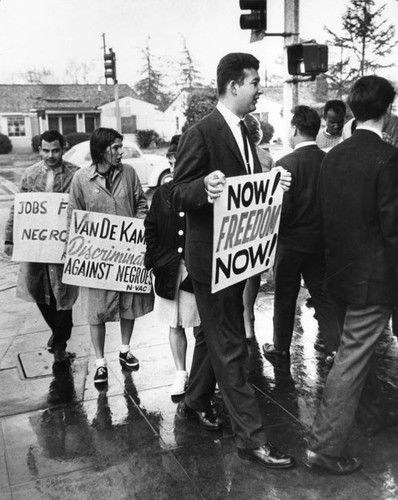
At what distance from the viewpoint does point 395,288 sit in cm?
340

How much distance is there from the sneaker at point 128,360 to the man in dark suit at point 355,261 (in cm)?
205

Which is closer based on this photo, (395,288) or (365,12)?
(395,288)

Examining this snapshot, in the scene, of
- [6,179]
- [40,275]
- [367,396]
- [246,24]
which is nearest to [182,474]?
[367,396]

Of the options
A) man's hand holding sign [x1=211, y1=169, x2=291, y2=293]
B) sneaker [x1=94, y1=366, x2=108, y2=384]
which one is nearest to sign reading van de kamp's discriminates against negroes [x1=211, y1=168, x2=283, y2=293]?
man's hand holding sign [x1=211, y1=169, x2=291, y2=293]

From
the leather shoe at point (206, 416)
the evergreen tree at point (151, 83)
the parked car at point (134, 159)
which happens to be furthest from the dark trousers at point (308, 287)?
the evergreen tree at point (151, 83)

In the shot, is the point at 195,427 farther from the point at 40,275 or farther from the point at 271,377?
the point at 40,275

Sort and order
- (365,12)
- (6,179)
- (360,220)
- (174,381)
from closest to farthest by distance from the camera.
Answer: (360,220) → (174,381) → (6,179) → (365,12)

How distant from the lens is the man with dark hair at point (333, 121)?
22.1 ft

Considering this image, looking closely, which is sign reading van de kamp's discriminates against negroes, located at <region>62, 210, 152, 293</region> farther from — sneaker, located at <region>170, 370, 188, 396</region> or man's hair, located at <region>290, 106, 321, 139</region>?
man's hair, located at <region>290, 106, 321, 139</region>

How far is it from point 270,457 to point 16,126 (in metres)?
60.4

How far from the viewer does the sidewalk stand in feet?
11.1

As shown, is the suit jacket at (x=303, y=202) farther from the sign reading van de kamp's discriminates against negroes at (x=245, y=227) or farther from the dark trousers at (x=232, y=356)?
the dark trousers at (x=232, y=356)

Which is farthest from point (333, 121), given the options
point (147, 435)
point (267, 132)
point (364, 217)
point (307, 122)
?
point (267, 132)

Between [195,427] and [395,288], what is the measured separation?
160 cm
